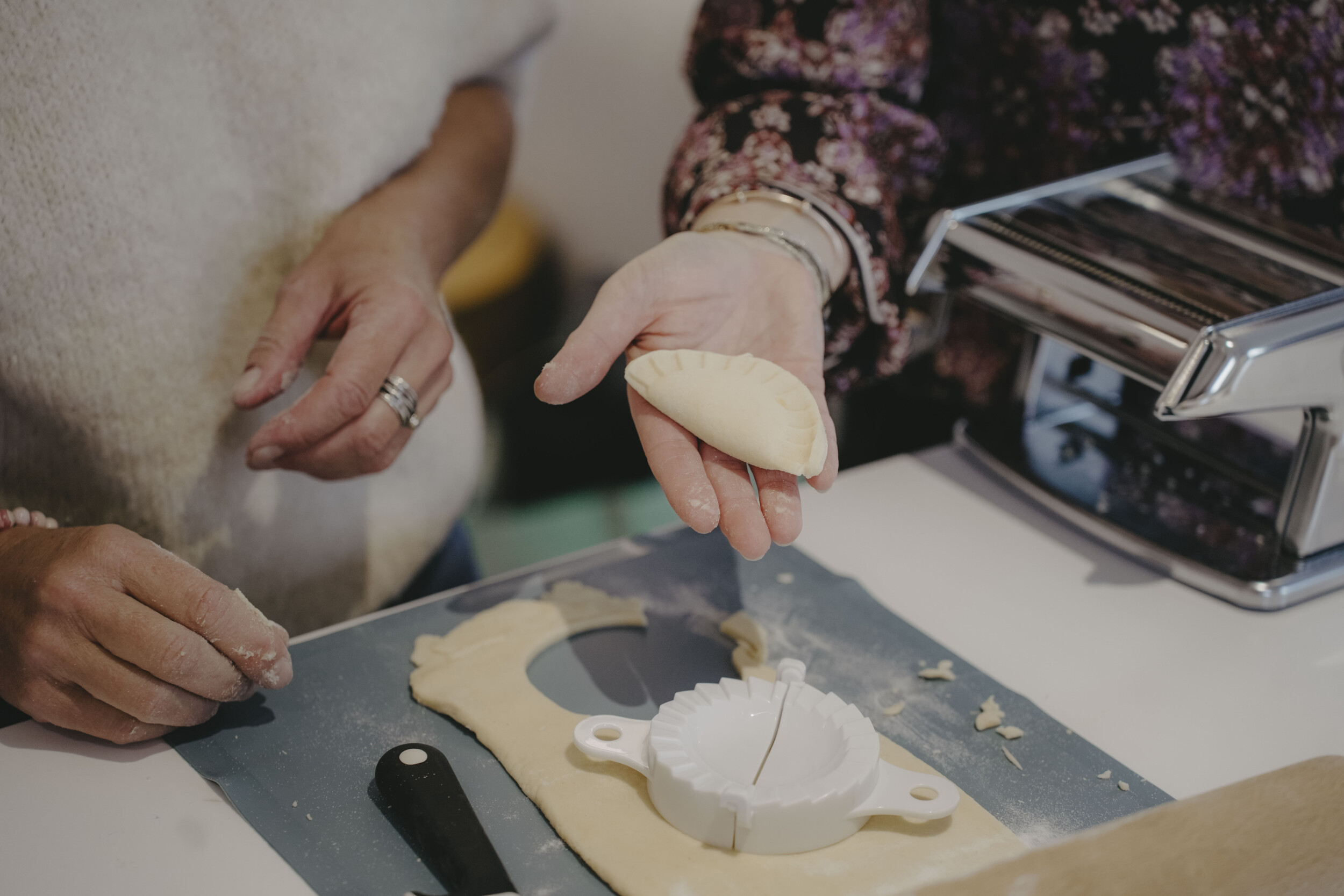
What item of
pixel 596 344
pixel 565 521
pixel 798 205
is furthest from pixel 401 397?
pixel 565 521

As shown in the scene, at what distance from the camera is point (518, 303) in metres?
2.86

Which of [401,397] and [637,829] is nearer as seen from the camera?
[637,829]

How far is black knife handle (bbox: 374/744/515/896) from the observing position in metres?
0.69

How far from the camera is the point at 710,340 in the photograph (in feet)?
3.34

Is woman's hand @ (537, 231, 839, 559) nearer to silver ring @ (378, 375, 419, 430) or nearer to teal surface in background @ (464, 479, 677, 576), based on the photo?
silver ring @ (378, 375, 419, 430)

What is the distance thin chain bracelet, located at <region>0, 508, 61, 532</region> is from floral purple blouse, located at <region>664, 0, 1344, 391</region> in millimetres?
710

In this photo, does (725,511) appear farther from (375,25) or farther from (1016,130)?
(1016,130)

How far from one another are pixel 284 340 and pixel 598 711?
1.56ft

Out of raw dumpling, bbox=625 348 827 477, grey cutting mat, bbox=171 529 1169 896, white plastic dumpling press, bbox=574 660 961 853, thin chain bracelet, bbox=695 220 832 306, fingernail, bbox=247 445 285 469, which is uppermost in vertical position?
thin chain bracelet, bbox=695 220 832 306

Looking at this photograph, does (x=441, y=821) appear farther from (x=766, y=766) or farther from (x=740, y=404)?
(x=740, y=404)

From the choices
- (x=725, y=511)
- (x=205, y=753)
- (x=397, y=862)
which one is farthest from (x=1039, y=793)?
(x=205, y=753)

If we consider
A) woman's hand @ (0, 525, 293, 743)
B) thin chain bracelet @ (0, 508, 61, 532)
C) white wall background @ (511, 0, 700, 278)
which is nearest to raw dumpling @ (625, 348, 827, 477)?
woman's hand @ (0, 525, 293, 743)

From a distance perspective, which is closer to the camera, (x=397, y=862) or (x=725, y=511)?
(x=397, y=862)

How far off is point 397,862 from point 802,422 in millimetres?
475
